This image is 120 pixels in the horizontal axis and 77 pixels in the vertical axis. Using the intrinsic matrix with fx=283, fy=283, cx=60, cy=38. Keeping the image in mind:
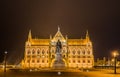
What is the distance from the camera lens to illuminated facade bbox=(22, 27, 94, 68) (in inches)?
6038

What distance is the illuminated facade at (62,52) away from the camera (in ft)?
503

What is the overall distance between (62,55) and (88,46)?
15.5 m

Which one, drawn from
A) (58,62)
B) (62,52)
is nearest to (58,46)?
(62,52)

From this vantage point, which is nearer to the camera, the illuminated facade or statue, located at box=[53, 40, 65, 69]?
statue, located at box=[53, 40, 65, 69]

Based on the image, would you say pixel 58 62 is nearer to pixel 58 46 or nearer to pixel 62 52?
pixel 62 52

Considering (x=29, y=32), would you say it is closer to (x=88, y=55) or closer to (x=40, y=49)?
(x=40, y=49)

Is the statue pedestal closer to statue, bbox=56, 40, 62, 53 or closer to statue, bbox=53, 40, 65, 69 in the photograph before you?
statue, bbox=53, 40, 65, 69

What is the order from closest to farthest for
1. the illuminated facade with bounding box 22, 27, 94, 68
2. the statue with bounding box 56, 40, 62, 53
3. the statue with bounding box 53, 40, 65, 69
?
1. the statue with bounding box 53, 40, 65, 69
2. the illuminated facade with bounding box 22, 27, 94, 68
3. the statue with bounding box 56, 40, 62, 53

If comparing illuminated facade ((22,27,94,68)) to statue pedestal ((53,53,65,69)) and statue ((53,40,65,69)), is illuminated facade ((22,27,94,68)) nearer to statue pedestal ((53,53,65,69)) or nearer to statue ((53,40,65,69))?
statue ((53,40,65,69))

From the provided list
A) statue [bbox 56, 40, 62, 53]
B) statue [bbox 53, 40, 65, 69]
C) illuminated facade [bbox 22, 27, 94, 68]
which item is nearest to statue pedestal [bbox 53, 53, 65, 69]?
statue [bbox 53, 40, 65, 69]

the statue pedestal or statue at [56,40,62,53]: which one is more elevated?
statue at [56,40,62,53]

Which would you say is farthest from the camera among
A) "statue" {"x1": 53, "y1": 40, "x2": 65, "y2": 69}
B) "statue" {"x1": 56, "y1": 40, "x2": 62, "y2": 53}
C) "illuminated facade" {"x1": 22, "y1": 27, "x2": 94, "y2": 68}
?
"statue" {"x1": 56, "y1": 40, "x2": 62, "y2": 53}

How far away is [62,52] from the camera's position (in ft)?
515

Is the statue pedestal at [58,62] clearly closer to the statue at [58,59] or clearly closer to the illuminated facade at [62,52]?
the statue at [58,59]
